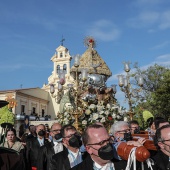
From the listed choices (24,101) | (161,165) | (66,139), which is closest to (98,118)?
(66,139)

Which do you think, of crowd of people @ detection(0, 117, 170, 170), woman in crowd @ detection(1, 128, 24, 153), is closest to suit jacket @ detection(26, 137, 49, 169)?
crowd of people @ detection(0, 117, 170, 170)

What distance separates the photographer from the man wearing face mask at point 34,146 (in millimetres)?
6633

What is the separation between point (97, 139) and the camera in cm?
277

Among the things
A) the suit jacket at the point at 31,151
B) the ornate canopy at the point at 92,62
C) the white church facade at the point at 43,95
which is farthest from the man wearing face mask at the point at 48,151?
the white church facade at the point at 43,95

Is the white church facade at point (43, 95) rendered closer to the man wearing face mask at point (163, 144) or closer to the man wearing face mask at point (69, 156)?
the man wearing face mask at point (69, 156)

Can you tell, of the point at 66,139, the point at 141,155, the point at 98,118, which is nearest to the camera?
the point at 141,155

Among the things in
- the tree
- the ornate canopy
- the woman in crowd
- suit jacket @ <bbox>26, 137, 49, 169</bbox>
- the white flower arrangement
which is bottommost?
suit jacket @ <bbox>26, 137, 49, 169</bbox>

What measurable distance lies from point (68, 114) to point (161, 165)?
21.1 feet

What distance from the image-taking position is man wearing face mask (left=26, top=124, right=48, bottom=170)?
663 centimetres

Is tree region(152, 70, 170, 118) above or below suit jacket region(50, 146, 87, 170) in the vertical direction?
above

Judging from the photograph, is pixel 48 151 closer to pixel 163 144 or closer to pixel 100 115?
pixel 100 115

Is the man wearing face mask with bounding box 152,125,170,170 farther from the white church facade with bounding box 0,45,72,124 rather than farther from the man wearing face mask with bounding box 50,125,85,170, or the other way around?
the white church facade with bounding box 0,45,72,124

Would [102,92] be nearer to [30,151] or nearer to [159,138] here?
[30,151]

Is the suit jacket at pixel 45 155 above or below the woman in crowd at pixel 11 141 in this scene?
below
